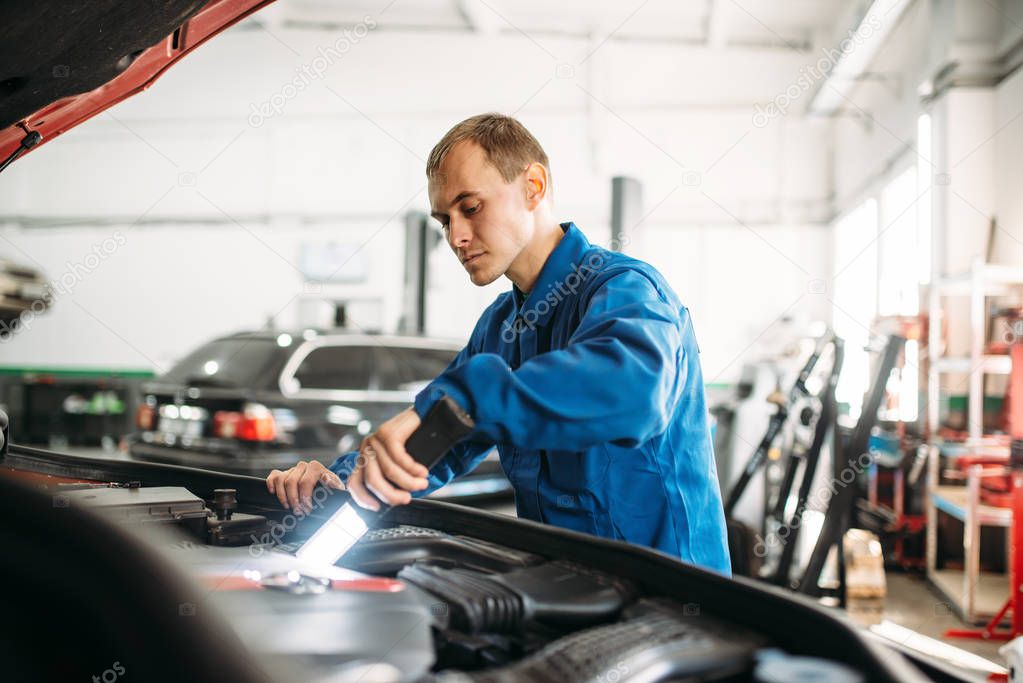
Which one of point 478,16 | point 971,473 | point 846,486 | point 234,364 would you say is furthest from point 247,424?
point 478,16

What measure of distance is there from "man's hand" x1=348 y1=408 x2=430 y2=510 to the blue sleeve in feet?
0.13

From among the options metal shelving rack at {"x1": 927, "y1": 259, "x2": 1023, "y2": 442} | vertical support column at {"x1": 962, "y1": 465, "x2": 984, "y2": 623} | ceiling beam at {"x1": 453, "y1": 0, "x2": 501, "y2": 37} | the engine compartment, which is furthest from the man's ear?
ceiling beam at {"x1": 453, "y1": 0, "x2": 501, "y2": 37}

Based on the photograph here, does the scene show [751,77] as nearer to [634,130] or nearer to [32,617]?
[634,130]

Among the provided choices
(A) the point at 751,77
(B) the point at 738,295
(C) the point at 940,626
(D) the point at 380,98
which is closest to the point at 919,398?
(C) the point at 940,626

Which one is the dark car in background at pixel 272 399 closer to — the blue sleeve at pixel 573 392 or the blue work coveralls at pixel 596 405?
the blue work coveralls at pixel 596 405

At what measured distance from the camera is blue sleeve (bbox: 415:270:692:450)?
0.95m

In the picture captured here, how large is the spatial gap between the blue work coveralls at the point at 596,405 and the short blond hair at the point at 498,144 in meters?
0.19

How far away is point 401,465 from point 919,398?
594 cm

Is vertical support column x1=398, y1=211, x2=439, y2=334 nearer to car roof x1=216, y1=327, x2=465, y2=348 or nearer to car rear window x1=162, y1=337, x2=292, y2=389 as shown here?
car roof x1=216, y1=327, x2=465, y2=348

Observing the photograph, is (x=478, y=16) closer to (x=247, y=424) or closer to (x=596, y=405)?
(x=247, y=424)

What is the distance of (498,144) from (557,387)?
56 cm

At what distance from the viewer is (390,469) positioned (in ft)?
3.08

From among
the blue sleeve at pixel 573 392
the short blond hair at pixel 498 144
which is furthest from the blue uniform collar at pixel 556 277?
the blue sleeve at pixel 573 392

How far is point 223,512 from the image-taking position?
1.38 metres
